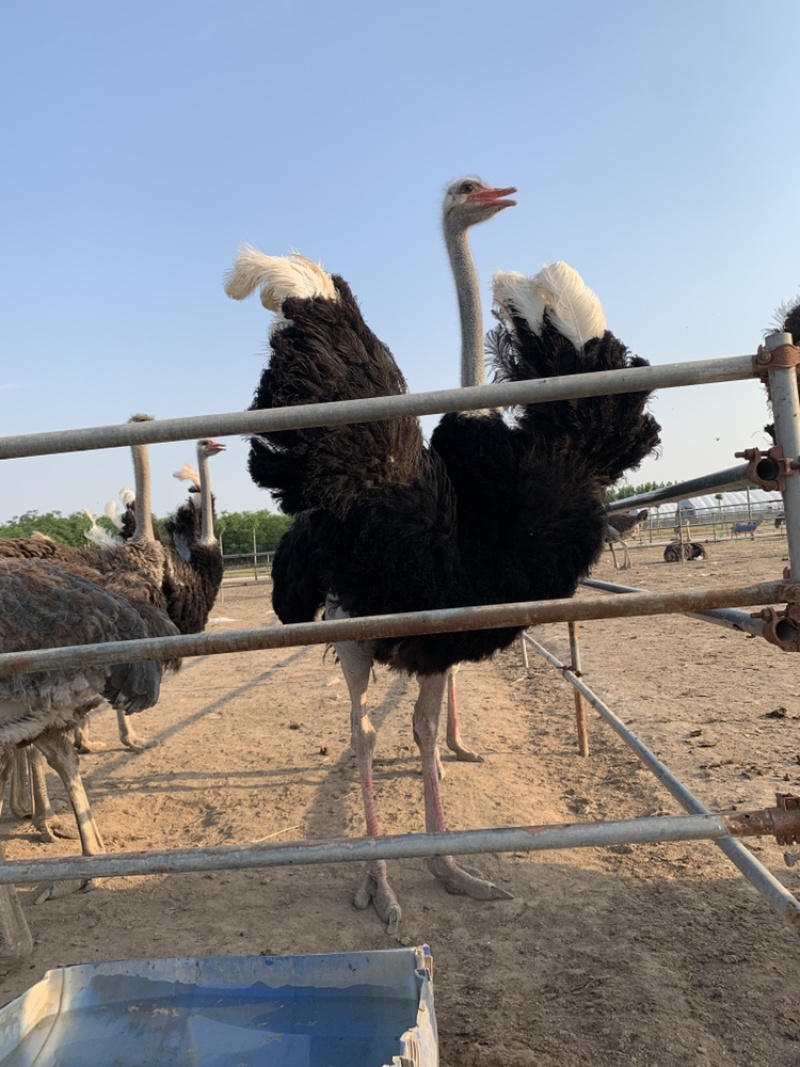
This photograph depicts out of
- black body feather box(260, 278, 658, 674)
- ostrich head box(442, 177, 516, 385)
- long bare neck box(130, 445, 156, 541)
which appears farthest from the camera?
long bare neck box(130, 445, 156, 541)

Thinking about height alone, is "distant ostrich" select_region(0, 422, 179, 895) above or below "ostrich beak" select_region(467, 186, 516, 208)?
below

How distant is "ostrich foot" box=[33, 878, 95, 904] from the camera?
9.70 ft

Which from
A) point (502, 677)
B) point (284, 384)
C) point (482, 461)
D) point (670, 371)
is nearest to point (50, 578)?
point (284, 384)

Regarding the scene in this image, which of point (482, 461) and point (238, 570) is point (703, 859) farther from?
point (238, 570)

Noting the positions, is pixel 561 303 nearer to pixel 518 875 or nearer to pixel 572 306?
pixel 572 306

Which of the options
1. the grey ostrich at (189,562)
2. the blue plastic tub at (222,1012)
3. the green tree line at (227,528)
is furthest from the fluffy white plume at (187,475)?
the green tree line at (227,528)

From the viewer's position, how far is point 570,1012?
2.00 metres

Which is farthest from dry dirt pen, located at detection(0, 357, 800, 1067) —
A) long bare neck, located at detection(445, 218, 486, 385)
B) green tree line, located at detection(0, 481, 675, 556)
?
green tree line, located at detection(0, 481, 675, 556)

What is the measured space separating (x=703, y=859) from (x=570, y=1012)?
3.13 ft

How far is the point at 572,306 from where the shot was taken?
2.86 metres

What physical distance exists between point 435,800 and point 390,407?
6.46ft

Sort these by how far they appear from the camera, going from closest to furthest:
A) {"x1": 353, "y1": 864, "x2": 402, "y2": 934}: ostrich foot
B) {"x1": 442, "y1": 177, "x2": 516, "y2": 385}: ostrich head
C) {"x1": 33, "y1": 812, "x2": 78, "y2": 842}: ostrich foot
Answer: {"x1": 353, "y1": 864, "x2": 402, "y2": 934}: ostrich foot → {"x1": 442, "y1": 177, "x2": 516, "y2": 385}: ostrich head → {"x1": 33, "y1": 812, "x2": 78, "y2": 842}: ostrich foot

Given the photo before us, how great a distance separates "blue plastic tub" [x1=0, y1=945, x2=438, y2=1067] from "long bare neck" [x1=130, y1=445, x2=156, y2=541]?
4576 millimetres

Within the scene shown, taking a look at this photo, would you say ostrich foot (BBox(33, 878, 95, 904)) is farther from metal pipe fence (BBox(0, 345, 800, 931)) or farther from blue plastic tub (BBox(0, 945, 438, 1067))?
metal pipe fence (BBox(0, 345, 800, 931))
